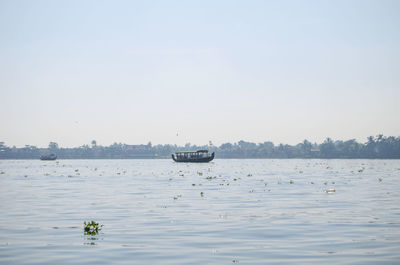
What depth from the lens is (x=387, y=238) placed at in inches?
691

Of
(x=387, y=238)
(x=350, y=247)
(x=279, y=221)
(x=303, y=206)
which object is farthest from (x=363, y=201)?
(x=350, y=247)

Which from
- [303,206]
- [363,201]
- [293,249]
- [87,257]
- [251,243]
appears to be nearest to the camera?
[87,257]

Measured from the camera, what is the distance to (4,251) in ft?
50.8

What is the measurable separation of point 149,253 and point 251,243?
12.0 feet

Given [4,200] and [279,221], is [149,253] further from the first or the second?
[4,200]

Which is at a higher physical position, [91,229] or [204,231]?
[91,229]

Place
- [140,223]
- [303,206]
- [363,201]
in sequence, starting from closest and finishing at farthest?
[140,223], [303,206], [363,201]

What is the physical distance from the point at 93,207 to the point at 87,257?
45.6 feet

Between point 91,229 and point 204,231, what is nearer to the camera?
point 91,229

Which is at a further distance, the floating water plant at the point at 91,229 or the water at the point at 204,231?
the floating water plant at the point at 91,229

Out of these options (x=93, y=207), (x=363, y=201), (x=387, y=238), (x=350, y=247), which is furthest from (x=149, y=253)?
(x=363, y=201)

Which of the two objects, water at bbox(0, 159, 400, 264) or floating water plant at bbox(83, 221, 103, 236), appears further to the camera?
floating water plant at bbox(83, 221, 103, 236)

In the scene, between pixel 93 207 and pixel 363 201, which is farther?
pixel 363 201

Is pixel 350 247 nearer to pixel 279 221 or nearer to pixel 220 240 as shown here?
pixel 220 240
